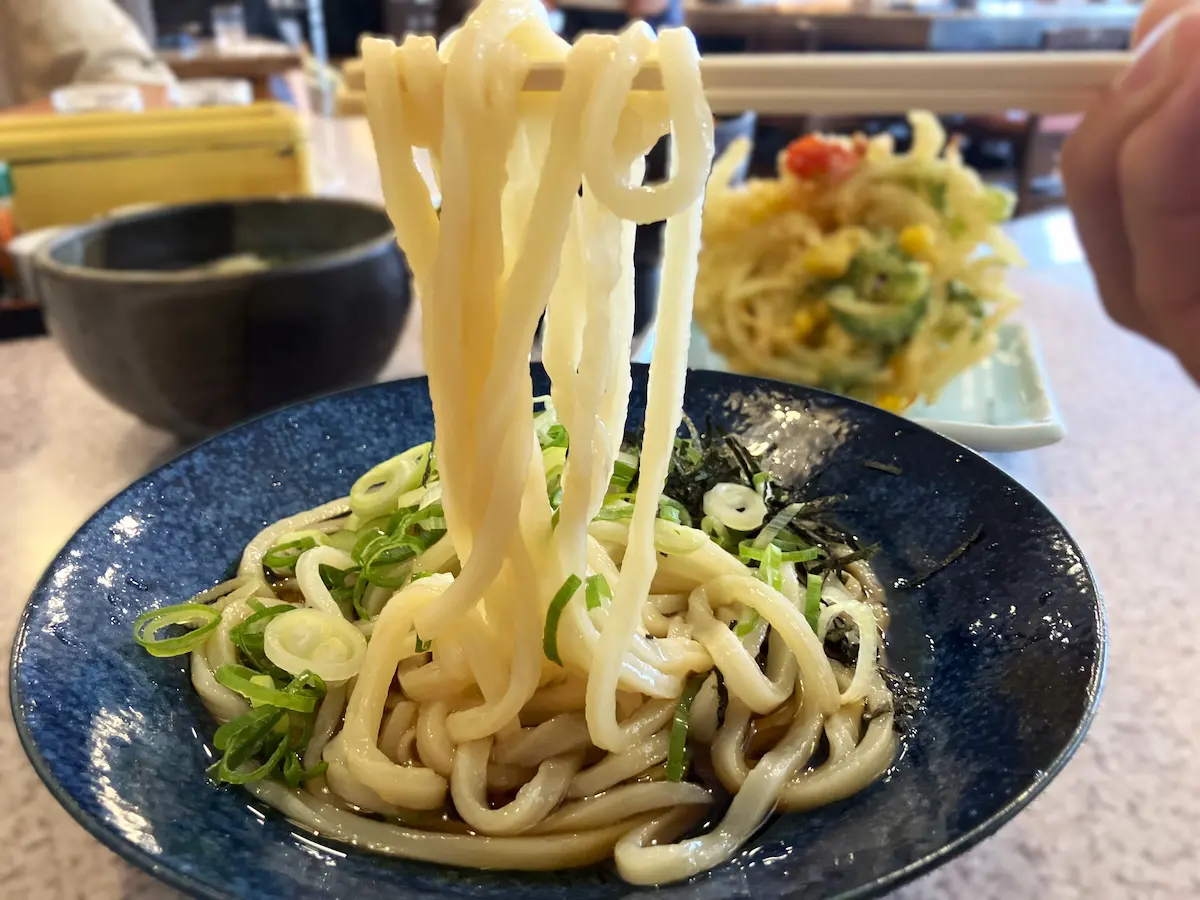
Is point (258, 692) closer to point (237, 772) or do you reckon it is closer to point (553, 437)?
point (237, 772)

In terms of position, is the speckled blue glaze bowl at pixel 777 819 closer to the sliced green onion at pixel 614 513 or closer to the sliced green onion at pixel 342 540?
the sliced green onion at pixel 342 540

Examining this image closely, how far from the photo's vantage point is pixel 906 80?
1.37 meters

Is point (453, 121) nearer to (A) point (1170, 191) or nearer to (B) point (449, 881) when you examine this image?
(B) point (449, 881)

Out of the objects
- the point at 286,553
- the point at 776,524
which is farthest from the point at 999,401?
the point at 286,553

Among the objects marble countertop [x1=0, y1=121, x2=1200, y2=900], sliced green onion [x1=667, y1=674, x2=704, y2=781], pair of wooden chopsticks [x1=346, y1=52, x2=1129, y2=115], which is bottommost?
marble countertop [x1=0, y1=121, x2=1200, y2=900]

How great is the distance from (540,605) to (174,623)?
0.35 m

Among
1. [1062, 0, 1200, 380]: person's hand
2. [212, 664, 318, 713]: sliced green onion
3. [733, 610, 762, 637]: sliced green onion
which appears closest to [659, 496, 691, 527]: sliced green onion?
[733, 610, 762, 637]: sliced green onion

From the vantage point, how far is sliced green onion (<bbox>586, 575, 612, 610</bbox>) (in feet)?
2.53

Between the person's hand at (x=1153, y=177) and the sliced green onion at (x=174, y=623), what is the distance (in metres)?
1.39

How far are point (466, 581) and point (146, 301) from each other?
74cm

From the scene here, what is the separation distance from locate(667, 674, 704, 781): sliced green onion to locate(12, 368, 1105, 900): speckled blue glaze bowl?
95 millimetres

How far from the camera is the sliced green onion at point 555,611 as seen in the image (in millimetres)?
735

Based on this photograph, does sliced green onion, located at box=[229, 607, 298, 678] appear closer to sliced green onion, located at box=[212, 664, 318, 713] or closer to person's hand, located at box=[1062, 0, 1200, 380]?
sliced green onion, located at box=[212, 664, 318, 713]

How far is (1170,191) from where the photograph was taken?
4.42 ft
